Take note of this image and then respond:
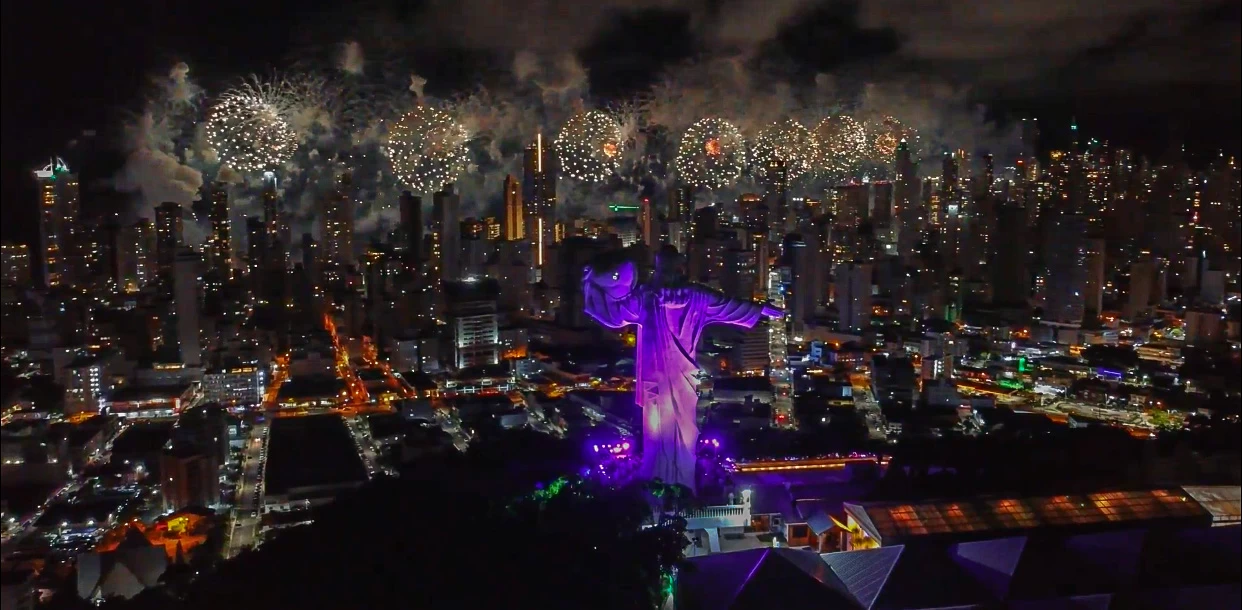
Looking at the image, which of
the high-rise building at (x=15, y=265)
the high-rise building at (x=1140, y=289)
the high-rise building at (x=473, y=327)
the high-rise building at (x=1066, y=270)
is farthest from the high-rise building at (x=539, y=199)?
the high-rise building at (x=1140, y=289)

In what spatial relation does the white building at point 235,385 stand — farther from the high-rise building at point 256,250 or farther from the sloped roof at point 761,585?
the sloped roof at point 761,585

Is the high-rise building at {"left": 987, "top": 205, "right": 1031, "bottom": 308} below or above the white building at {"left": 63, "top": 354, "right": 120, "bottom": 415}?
above

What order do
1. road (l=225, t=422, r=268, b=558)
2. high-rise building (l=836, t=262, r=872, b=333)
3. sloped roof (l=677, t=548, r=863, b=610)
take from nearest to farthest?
1. sloped roof (l=677, t=548, r=863, b=610)
2. road (l=225, t=422, r=268, b=558)
3. high-rise building (l=836, t=262, r=872, b=333)

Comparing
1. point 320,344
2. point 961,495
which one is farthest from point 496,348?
point 961,495

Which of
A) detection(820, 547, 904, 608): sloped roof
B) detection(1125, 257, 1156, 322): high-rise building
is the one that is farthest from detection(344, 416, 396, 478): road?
detection(1125, 257, 1156, 322): high-rise building

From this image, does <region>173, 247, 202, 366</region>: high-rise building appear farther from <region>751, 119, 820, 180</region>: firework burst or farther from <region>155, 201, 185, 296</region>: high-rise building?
<region>751, 119, 820, 180</region>: firework burst

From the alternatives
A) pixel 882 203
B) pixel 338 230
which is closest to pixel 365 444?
pixel 338 230
